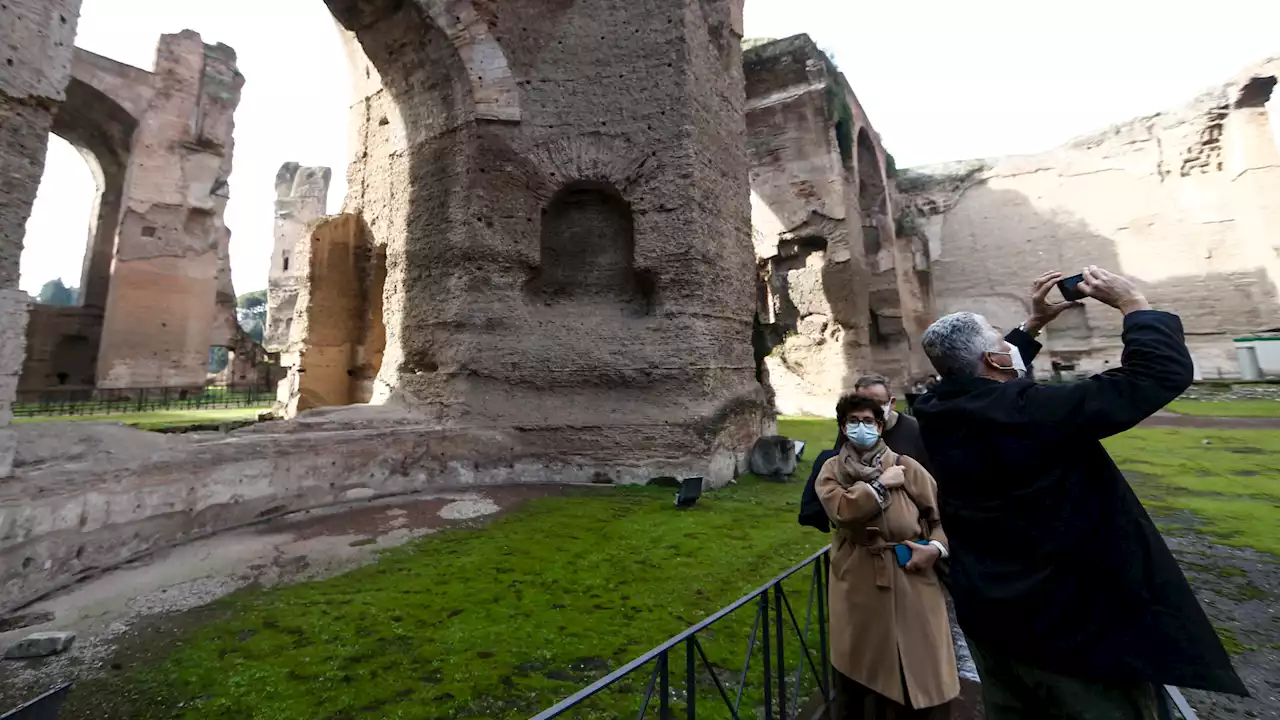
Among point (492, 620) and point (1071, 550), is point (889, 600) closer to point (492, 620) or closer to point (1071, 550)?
point (1071, 550)

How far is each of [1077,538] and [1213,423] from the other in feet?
40.1

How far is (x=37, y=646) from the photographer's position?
2.21 m

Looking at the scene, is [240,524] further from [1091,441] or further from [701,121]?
[701,121]

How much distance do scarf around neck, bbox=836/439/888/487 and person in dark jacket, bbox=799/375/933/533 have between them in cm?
7

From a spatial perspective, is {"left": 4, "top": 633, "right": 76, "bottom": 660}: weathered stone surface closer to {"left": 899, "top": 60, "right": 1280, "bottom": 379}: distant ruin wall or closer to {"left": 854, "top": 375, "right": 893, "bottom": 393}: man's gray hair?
{"left": 854, "top": 375, "right": 893, "bottom": 393}: man's gray hair

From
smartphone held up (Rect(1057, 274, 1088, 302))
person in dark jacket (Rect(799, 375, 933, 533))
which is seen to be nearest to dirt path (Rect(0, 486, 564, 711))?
person in dark jacket (Rect(799, 375, 933, 533))

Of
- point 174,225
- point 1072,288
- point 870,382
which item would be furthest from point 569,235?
point 174,225

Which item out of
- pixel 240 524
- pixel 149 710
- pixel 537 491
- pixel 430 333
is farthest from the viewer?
pixel 430 333

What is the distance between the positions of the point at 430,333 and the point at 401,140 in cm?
249

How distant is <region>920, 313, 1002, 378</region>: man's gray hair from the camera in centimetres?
141

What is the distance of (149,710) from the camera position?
1.86m

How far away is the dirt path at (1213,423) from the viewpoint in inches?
350

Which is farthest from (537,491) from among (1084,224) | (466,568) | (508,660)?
(1084,224)

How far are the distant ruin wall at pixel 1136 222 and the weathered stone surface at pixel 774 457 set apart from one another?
15.7 metres
